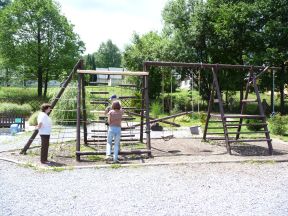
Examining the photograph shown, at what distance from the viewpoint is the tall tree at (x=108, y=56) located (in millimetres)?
93562

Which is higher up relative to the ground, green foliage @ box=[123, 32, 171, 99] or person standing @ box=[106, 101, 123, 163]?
green foliage @ box=[123, 32, 171, 99]

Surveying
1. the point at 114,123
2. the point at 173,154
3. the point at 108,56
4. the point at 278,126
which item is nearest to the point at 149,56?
the point at 278,126

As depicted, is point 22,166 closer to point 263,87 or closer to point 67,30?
point 263,87

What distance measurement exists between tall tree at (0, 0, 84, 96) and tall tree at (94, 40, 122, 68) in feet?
205

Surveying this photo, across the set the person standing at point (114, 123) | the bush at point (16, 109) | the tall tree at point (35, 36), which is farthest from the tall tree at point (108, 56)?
the person standing at point (114, 123)

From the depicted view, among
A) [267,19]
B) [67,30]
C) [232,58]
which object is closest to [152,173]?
[267,19]

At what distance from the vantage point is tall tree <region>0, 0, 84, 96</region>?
2998 cm

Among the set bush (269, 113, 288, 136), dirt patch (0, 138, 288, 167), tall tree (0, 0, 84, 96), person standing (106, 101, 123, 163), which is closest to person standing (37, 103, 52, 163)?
dirt patch (0, 138, 288, 167)

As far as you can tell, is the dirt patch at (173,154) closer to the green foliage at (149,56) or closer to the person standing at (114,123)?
the person standing at (114,123)

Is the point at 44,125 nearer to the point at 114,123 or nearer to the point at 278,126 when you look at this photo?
the point at 114,123

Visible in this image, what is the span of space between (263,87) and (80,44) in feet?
59.2

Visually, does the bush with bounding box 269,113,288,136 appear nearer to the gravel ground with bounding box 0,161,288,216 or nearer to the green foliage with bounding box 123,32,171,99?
the gravel ground with bounding box 0,161,288,216

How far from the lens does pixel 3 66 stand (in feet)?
103

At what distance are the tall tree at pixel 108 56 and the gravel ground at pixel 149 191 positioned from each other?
87053mm
